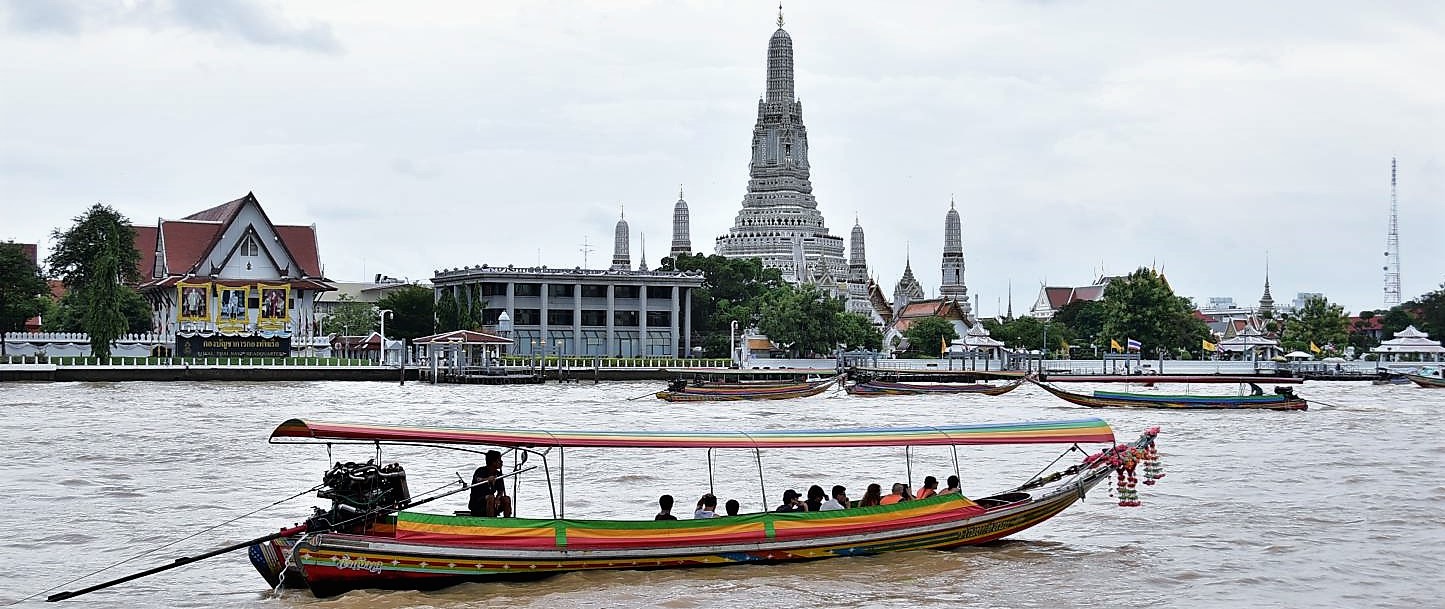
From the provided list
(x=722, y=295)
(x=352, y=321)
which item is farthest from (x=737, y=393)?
(x=352, y=321)

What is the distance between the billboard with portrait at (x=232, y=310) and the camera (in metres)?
64.8

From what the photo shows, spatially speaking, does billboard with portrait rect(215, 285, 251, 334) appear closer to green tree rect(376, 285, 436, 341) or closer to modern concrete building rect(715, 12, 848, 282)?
green tree rect(376, 285, 436, 341)

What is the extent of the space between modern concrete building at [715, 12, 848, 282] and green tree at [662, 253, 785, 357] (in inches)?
803

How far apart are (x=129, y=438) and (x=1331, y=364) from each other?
65.3 m

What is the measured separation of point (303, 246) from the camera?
6906 cm

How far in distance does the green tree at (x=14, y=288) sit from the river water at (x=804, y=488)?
22541 mm

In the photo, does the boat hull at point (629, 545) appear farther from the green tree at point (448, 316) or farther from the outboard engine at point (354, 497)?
the green tree at point (448, 316)

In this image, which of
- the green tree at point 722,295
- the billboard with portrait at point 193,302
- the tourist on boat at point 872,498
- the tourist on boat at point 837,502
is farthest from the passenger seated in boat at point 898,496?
the green tree at point 722,295

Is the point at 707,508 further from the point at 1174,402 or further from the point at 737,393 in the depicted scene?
the point at 737,393

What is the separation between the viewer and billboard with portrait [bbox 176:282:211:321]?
210ft

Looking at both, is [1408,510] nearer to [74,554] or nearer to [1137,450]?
[1137,450]

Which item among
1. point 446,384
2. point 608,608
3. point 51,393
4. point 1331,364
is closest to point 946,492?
point 608,608

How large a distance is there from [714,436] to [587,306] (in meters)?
65.6

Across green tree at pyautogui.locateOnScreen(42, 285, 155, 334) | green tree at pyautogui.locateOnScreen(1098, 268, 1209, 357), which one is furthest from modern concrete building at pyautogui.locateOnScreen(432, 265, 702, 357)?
green tree at pyautogui.locateOnScreen(1098, 268, 1209, 357)
